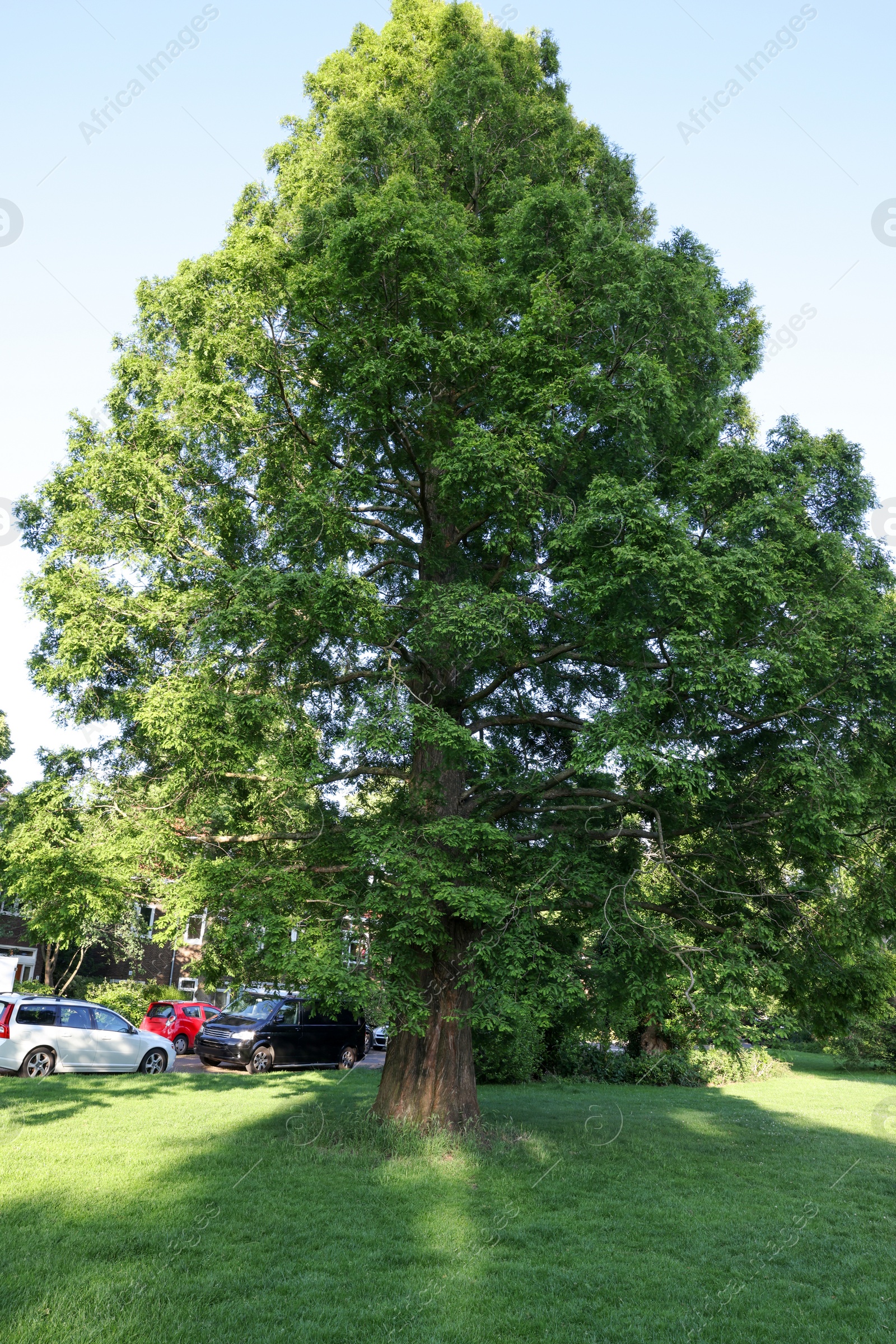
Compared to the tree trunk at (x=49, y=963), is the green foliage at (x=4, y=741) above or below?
above

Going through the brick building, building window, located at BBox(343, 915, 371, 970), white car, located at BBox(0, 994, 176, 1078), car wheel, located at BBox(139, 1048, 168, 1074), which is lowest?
car wheel, located at BBox(139, 1048, 168, 1074)

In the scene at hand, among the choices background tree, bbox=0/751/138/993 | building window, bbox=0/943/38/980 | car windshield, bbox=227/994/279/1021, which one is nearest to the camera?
background tree, bbox=0/751/138/993

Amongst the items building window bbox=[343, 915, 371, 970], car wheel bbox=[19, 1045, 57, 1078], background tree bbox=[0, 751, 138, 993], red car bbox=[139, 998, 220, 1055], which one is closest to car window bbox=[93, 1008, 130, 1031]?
car wheel bbox=[19, 1045, 57, 1078]

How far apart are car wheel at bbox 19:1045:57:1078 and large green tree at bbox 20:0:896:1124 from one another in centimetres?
733

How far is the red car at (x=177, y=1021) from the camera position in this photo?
22375 mm

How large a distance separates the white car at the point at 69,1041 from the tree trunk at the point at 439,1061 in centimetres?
794

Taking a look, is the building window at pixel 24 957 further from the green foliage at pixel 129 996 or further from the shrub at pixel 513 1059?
the shrub at pixel 513 1059

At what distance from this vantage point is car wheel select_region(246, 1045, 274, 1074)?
20.0 m

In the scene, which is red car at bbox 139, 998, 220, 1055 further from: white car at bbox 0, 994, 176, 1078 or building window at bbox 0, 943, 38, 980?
building window at bbox 0, 943, 38, 980

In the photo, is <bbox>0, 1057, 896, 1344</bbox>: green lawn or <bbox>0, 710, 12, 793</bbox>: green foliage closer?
<bbox>0, 1057, 896, 1344</bbox>: green lawn

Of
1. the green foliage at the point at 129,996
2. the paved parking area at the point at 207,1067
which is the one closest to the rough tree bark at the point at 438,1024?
the paved parking area at the point at 207,1067

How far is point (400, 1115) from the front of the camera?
10602mm

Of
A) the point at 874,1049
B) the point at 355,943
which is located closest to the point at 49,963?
the point at 355,943

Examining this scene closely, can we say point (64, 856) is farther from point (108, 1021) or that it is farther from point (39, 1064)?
point (108, 1021)
